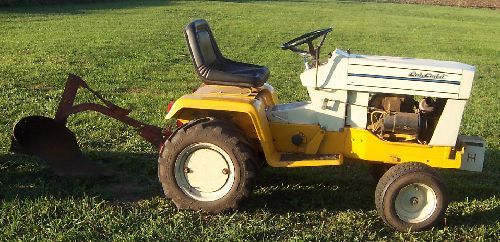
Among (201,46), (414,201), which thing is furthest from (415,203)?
(201,46)

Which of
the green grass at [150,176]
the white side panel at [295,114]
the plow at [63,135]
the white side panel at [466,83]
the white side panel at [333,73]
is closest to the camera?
the green grass at [150,176]

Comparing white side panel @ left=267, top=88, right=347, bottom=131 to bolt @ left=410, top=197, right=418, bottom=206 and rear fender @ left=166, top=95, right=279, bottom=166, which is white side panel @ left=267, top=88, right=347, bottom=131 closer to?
rear fender @ left=166, top=95, right=279, bottom=166

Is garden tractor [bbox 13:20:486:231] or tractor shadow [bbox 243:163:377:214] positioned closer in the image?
garden tractor [bbox 13:20:486:231]

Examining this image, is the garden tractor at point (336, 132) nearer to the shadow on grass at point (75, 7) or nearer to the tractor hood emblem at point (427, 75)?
the tractor hood emblem at point (427, 75)

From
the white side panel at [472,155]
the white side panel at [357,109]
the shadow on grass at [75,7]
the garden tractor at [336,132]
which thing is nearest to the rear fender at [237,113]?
the garden tractor at [336,132]

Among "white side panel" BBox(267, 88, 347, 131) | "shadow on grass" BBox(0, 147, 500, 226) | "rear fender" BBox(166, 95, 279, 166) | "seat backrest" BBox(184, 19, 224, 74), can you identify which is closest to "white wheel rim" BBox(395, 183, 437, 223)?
"shadow on grass" BBox(0, 147, 500, 226)

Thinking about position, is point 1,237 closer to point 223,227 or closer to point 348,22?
point 223,227

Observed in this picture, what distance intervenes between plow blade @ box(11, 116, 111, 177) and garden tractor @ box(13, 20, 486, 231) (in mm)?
1033

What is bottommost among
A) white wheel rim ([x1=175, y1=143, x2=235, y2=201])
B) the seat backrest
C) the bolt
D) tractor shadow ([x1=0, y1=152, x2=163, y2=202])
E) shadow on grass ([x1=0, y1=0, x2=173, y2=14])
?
shadow on grass ([x1=0, y1=0, x2=173, y2=14])

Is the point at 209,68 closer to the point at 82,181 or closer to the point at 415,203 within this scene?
the point at 82,181

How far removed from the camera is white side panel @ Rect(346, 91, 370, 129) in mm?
4805

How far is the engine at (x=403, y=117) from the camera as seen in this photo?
4.76m

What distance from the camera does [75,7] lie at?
30625mm

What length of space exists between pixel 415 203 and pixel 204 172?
1732mm
